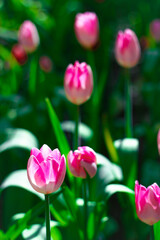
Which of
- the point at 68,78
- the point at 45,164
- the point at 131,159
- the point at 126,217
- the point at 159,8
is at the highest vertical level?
the point at 159,8

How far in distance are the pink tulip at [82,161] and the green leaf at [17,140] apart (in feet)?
1.44

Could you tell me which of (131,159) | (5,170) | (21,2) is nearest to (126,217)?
(131,159)

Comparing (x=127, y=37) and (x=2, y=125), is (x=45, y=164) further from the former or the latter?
(x=2, y=125)

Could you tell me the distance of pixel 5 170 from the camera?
5.92 ft

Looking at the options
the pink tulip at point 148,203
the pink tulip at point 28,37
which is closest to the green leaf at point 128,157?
the pink tulip at point 148,203

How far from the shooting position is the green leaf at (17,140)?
1407 mm

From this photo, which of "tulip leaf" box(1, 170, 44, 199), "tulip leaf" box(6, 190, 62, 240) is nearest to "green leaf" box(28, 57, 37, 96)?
"tulip leaf" box(1, 170, 44, 199)

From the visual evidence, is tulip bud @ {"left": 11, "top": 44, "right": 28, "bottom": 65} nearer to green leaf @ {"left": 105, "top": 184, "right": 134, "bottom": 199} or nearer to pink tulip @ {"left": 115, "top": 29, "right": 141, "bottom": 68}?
pink tulip @ {"left": 115, "top": 29, "right": 141, "bottom": 68}

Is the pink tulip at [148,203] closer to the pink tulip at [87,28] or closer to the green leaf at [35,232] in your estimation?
the green leaf at [35,232]

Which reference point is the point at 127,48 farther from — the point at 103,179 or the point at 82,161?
the point at 82,161

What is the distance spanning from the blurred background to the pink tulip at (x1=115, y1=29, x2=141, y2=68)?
26 centimetres

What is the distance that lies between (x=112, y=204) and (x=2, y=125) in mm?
662

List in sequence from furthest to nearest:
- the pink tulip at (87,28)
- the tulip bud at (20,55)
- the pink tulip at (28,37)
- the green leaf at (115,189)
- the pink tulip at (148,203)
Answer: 1. the tulip bud at (20,55)
2. the pink tulip at (28,37)
3. the pink tulip at (87,28)
4. the green leaf at (115,189)
5. the pink tulip at (148,203)

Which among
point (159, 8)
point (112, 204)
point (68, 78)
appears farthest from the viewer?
point (159, 8)
